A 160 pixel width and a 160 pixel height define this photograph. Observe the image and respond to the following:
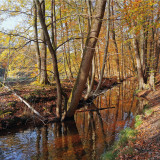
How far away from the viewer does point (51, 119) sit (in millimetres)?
8766

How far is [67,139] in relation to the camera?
21.7 ft

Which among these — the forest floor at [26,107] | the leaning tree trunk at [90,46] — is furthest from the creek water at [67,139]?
the leaning tree trunk at [90,46]

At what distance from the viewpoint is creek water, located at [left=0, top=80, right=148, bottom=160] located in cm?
533

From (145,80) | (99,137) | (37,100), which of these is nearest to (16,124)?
(37,100)

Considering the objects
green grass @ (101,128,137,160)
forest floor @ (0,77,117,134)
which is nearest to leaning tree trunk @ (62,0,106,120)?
forest floor @ (0,77,117,134)

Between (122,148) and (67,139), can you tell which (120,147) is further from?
(67,139)

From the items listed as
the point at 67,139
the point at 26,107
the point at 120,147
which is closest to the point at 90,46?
the point at 67,139

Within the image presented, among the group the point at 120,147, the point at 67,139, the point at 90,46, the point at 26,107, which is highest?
the point at 90,46

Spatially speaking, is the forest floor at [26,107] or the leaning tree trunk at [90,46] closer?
the leaning tree trunk at [90,46]

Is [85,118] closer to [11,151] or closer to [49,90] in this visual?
[49,90]

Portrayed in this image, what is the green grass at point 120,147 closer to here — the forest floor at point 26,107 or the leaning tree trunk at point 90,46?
the leaning tree trunk at point 90,46

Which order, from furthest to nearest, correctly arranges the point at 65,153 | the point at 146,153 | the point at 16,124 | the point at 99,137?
the point at 16,124 < the point at 99,137 < the point at 65,153 < the point at 146,153

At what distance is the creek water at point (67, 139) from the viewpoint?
5.33 m

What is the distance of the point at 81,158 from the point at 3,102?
6.09 metres
